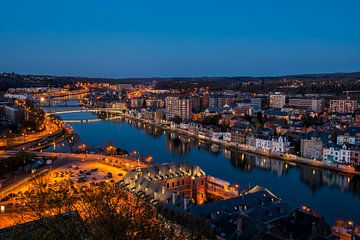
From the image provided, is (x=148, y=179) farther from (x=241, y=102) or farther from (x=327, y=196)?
(x=241, y=102)

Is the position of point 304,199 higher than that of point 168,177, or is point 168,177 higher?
point 168,177

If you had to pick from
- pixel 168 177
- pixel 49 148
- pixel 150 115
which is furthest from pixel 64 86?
pixel 168 177

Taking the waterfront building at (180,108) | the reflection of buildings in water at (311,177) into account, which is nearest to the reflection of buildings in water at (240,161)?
the reflection of buildings in water at (311,177)

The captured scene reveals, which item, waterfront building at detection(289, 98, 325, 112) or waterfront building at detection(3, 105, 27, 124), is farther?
waterfront building at detection(289, 98, 325, 112)

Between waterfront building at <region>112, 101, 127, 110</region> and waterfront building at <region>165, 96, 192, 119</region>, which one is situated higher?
waterfront building at <region>165, 96, 192, 119</region>

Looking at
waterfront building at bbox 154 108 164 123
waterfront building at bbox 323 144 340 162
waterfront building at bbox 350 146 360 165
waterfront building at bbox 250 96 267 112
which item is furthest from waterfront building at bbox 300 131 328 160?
waterfront building at bbox 250 96 267 112

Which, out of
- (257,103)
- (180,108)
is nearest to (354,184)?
(180,108)

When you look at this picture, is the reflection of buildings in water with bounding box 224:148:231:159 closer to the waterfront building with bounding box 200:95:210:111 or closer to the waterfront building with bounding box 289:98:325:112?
the waterfront building with bounding box 289:98:325:112
